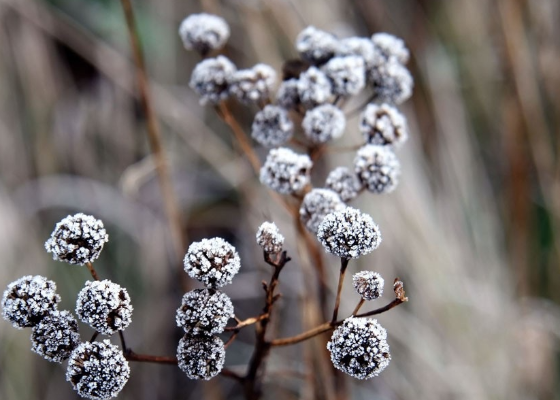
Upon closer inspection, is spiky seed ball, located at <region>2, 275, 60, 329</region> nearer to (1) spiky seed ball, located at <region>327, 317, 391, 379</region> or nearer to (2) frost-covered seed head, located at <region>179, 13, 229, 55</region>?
(1) spiky seed ball, located at <region>327, 317, 391, 379</region>

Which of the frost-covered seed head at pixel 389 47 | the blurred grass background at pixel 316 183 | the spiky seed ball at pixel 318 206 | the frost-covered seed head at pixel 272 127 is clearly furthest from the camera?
the blurred grass background at pixel 316 183

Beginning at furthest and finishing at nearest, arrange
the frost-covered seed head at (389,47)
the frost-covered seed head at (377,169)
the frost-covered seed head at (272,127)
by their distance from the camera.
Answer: the frost-covered seed head at (389,47), the frost-covered seed head at (272,127), the frost-covered seed head at (377,169)

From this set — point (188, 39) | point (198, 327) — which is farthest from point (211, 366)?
point (188, 39)

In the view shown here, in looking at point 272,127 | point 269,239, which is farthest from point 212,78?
point 269,239

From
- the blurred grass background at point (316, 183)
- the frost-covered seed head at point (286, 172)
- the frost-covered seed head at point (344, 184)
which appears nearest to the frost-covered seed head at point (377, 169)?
the frost-covered seed head at point (344, 184)

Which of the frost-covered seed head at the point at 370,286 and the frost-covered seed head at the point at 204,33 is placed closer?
the frost-covered seed head at the point at 370,286

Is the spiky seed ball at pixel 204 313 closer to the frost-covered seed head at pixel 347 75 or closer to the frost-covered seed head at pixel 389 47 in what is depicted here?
the frost-covered seed head at pixel 347 75

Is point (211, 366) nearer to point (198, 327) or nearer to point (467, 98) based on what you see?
point (198, 327)
